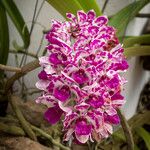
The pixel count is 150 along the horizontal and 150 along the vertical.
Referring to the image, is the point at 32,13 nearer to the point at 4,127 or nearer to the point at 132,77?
the point at 4,127

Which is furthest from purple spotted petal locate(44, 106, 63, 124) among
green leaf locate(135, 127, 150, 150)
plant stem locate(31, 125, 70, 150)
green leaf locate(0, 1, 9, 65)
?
green leaf locate(135, 127, 150, 150)

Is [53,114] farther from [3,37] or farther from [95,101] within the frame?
[3,37]

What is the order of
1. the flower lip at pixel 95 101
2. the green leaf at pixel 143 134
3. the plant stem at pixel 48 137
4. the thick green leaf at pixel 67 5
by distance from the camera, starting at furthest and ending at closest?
the green leaf at pixel 143 134, the plant stem at pixel 48 137, the thick green leaf at pixel 67 5, the flower lip at pixel 95 101

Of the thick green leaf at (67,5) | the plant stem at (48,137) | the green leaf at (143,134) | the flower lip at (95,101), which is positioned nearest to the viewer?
the flower lip at (95,101)

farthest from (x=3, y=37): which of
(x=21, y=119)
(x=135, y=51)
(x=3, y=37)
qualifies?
(x=135, y=51)

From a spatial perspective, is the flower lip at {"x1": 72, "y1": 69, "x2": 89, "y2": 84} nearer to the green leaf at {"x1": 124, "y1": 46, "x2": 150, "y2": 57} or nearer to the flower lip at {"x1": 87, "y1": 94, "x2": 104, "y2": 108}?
the flower lip at {"x1": 87, "y1": 94, "x2": 104, "y2": 108}

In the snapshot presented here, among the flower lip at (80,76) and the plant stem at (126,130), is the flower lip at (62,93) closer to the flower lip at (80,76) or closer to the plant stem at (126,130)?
the flower lip at (80,76)

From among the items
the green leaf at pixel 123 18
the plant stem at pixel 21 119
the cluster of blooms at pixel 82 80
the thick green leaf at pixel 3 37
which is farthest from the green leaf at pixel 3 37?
the cluster of blooms at pixel 82 80
